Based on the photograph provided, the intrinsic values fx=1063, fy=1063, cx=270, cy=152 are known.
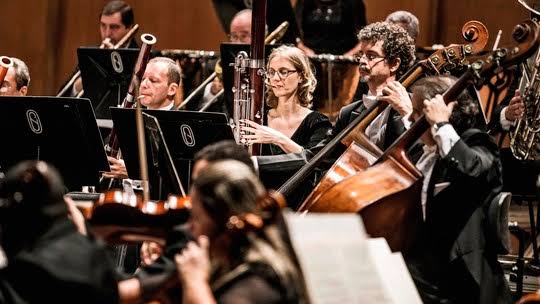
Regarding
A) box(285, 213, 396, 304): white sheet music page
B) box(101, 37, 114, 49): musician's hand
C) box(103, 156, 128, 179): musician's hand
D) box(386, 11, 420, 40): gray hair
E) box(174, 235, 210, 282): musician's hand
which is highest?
box(174, 235, 210, 282): musician's hand

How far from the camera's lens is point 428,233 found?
3.62m

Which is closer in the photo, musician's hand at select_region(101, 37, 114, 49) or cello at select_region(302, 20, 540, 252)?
cello at select_region(302, 20, 540, 252)

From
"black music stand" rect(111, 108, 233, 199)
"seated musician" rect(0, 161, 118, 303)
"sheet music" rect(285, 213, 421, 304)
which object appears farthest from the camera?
"black music stand" rect(111, 108, 233, 199)

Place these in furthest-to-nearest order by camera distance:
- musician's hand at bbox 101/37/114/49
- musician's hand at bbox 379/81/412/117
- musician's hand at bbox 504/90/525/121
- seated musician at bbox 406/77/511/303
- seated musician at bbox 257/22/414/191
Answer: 1. musician's hand at bbox 101/37/114/49
2. musician's hand at bbox 504/90/525/121
3. seated musician at bbox 257/22/414/191
4. musician's hand at bbox 379/81/412/117
5. seated musician at bbox 406/77/511/303

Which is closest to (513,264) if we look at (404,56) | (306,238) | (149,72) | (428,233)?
(404,56)

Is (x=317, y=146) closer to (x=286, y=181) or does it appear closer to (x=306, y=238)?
(x=286, y=181)

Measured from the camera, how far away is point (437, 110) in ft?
11.4

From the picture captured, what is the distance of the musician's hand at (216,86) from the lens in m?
6.43

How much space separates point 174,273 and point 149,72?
291 cm

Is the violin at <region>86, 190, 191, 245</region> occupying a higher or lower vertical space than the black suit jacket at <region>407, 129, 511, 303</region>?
higher

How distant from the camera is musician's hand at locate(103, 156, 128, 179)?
15.4 feet

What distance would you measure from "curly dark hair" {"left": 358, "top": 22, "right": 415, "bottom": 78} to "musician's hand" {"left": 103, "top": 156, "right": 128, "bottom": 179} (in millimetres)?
1200

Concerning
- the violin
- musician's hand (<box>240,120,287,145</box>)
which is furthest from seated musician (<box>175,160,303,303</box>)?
musician's hand (<box>240,120,287,145</box>)

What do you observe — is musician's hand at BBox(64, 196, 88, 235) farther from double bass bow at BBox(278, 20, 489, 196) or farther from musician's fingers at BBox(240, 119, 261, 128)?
musician's fingers at BBox(240, 119, 261, 128)
